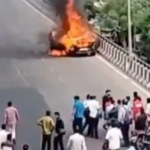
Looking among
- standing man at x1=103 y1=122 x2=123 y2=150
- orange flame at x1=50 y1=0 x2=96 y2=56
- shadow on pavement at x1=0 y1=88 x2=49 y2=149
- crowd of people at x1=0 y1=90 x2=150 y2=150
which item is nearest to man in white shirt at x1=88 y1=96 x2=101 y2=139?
crowd of people at x1=0 y1=90 x2=150 y2=150

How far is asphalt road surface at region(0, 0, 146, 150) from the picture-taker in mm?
24397

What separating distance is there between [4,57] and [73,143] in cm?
1823

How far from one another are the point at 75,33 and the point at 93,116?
15283 mm

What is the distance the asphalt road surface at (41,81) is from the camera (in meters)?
24.4

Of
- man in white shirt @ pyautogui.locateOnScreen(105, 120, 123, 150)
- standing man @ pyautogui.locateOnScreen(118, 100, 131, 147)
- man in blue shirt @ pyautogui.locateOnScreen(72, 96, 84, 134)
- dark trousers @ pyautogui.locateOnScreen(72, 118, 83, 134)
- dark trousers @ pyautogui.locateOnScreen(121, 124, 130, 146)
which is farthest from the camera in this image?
dark trousers @ pyautogui.locateOnScreen(72, 118, 83, 134)

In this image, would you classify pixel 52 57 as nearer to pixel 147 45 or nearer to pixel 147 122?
pixel 147 45

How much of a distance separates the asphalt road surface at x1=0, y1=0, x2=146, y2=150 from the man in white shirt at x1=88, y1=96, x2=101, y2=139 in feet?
1.01

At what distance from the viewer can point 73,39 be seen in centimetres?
3616

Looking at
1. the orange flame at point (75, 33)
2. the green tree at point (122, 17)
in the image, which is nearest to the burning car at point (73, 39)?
the orange flame at point (75, 33)

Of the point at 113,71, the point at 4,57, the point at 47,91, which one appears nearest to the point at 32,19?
the point at 4,57

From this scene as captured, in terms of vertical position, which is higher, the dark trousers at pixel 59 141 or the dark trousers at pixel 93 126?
the dark trousers at pixel 93 126

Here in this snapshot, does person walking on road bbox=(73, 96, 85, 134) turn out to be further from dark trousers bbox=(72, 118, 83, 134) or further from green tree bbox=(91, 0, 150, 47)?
green tree bbox=(91, 0, 150, 47)

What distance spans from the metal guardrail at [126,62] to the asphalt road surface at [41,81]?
1.55 ft

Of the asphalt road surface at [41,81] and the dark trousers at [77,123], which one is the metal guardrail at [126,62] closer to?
the asphalt road surface at [41,81]
